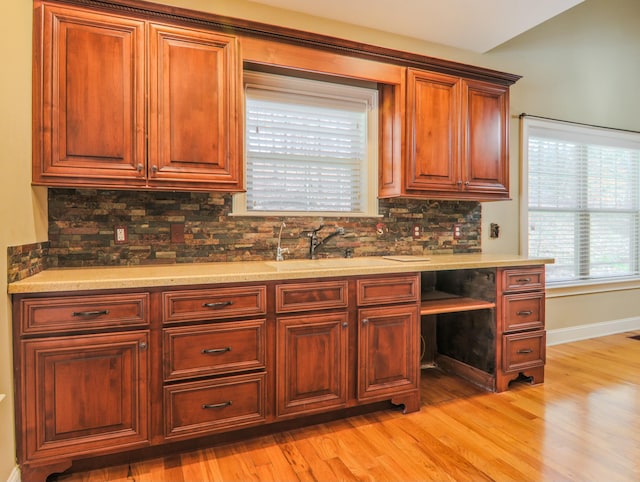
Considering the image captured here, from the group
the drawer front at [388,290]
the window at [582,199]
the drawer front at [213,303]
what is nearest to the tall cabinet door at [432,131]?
the drawer front at [388,290]

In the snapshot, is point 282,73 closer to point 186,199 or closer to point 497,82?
point 186,199

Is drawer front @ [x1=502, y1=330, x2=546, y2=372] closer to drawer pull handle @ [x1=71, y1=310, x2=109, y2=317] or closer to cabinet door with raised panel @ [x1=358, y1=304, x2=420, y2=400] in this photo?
cabinet door with raised panel @ [x1=358, y1=304, x2=420, y2=400]

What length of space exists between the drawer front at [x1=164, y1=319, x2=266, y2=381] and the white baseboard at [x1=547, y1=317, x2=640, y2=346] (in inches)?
122

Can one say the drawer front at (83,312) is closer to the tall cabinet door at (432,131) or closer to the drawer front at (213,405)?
the drawer front at (213,405)

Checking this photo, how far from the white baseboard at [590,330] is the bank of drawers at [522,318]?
1117 millimetres

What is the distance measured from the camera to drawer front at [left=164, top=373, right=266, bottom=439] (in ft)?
6.51

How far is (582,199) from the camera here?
4.16 meters

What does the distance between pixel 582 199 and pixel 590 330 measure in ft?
4.39

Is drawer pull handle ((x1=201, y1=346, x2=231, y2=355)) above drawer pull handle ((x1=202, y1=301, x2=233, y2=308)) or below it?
below

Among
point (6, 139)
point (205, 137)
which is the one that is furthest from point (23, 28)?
point (205, 137)

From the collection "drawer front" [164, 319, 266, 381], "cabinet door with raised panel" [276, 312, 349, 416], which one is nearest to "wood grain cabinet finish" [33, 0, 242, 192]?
"drawer front" [164, 319, 266, 381]

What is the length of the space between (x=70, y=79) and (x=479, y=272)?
2.76 meters

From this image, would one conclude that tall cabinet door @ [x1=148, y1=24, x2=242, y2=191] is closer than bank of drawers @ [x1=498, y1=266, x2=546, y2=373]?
Yes

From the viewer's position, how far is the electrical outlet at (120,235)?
2.40 metres
